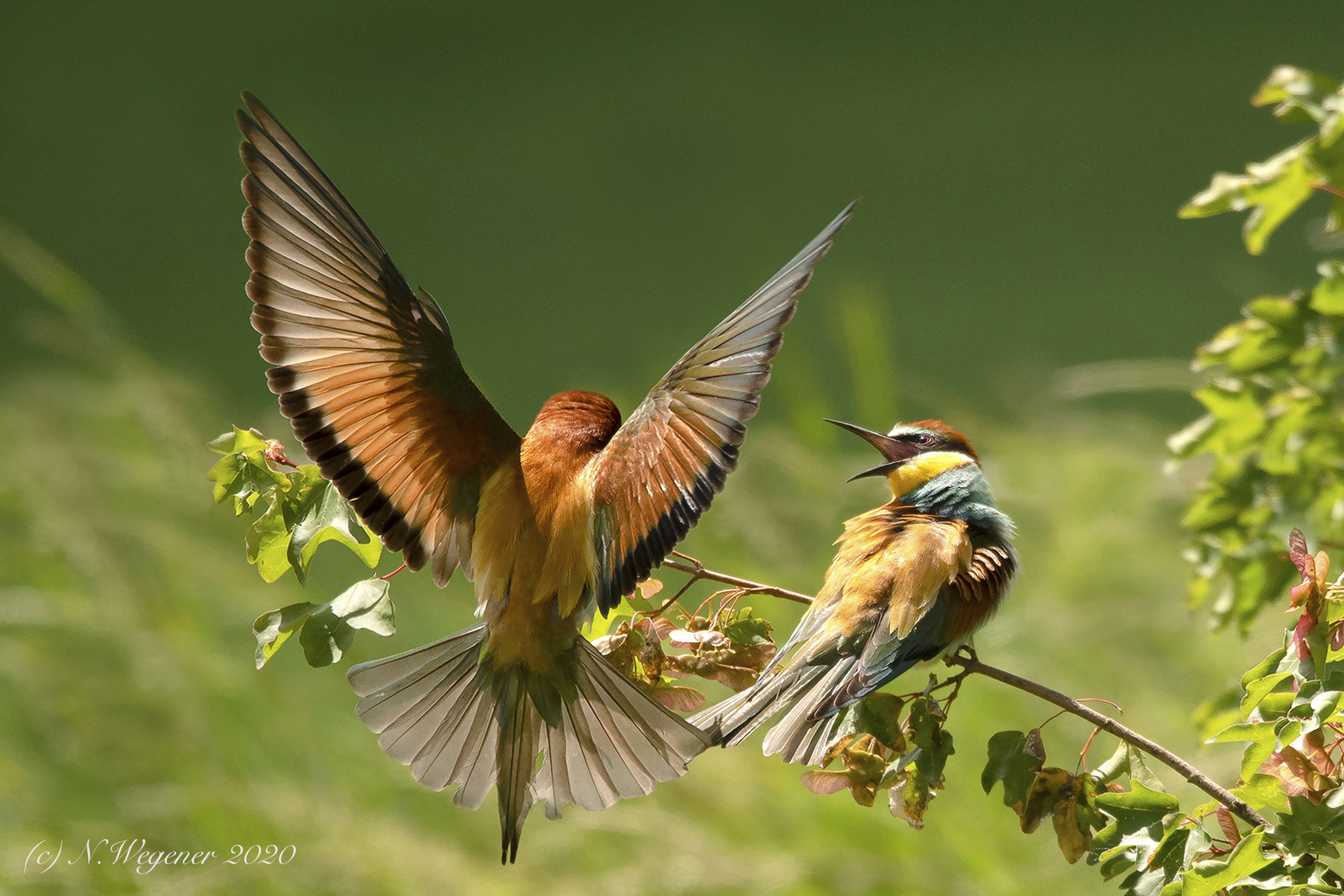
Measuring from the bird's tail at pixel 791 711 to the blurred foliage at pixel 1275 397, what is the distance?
185 millimetres

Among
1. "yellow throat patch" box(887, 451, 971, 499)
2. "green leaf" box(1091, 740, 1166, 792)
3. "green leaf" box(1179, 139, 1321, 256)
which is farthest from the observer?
"yellow throat patch" box(887, 451, 971, 499)

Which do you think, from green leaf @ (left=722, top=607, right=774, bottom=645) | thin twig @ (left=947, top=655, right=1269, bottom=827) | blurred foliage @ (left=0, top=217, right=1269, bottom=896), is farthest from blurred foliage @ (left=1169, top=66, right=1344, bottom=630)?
blurred foliage @ (left=0, top=217, right=1269, bottom=896)

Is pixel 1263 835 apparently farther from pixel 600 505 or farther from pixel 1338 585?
pixel 600 505

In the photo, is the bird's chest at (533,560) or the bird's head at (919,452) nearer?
the bird's chest at (533,560)

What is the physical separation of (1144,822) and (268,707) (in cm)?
128

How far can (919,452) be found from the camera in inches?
35.0

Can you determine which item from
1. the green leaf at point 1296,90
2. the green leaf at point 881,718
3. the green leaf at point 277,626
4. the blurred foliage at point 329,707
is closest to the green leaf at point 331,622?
the green leaf at point 277,626

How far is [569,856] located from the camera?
5.27 ft

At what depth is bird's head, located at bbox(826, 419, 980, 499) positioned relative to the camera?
0.87 meters

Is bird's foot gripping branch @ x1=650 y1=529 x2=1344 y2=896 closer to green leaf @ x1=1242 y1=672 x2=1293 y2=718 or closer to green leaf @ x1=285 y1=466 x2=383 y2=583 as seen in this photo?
green leaf @ x1=1242 y1=672 x2=1293 y2=718

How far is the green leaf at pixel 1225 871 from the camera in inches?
20.0

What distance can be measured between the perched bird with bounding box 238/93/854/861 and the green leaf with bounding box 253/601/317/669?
5cm

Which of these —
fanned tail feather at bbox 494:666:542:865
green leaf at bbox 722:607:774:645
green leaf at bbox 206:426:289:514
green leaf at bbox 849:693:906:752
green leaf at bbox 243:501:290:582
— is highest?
green leaf at bbox 206:426:289:514

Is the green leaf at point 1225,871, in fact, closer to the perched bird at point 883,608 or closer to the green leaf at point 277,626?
the perched bird at point 883,608
